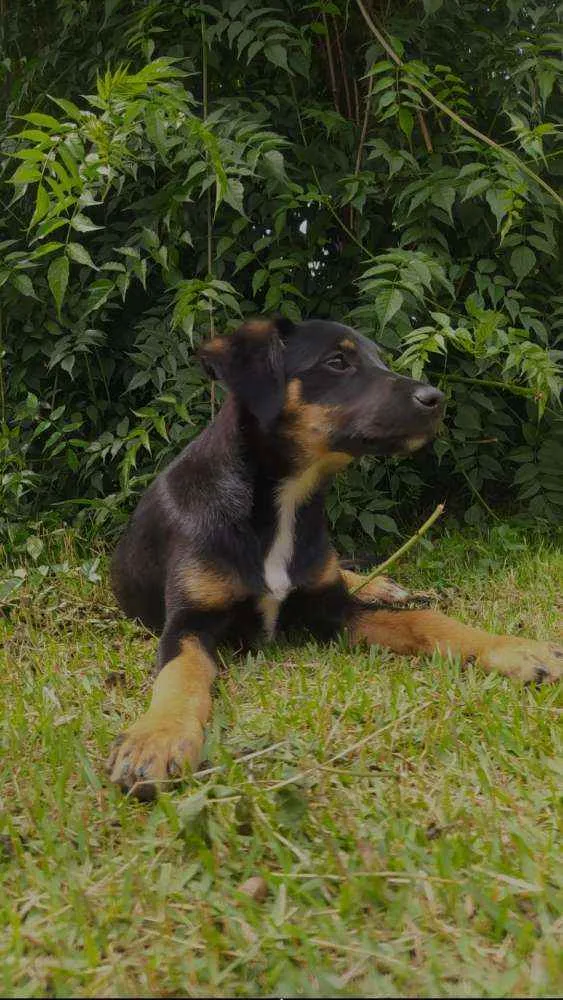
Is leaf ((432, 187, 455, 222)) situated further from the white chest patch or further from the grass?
the grass

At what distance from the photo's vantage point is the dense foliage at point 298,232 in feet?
14.6

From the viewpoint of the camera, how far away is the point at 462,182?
4.71 metres

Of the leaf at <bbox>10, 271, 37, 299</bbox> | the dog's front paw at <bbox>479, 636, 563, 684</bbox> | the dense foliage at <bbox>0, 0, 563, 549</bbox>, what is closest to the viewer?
the dog's front paw at <bbox>479, 636, 563, 684</bbox>

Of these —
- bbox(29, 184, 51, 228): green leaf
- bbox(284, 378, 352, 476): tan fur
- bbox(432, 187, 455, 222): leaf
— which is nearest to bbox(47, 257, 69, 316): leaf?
bbox(29, 184, 51, 228): green leaf

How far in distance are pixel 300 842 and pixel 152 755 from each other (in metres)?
0.50

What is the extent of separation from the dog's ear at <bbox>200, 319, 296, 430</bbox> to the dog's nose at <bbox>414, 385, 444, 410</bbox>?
49 centimetres

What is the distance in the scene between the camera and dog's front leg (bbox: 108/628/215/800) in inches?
92.1

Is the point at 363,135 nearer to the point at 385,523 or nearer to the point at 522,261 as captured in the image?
the point at 522,261

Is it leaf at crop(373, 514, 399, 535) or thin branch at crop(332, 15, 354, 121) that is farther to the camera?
thin branch at crop(332, 15, 354, 121)

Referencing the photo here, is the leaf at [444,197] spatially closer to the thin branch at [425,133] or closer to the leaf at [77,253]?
the thin branch at [425,133]

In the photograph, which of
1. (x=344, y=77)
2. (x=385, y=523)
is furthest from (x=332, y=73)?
(x=385, y=523)

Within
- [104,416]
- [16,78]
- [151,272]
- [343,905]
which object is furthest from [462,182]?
[343,905]

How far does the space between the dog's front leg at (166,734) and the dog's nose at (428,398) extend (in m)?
1.24

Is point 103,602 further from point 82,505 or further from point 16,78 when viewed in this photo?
point 16,78
